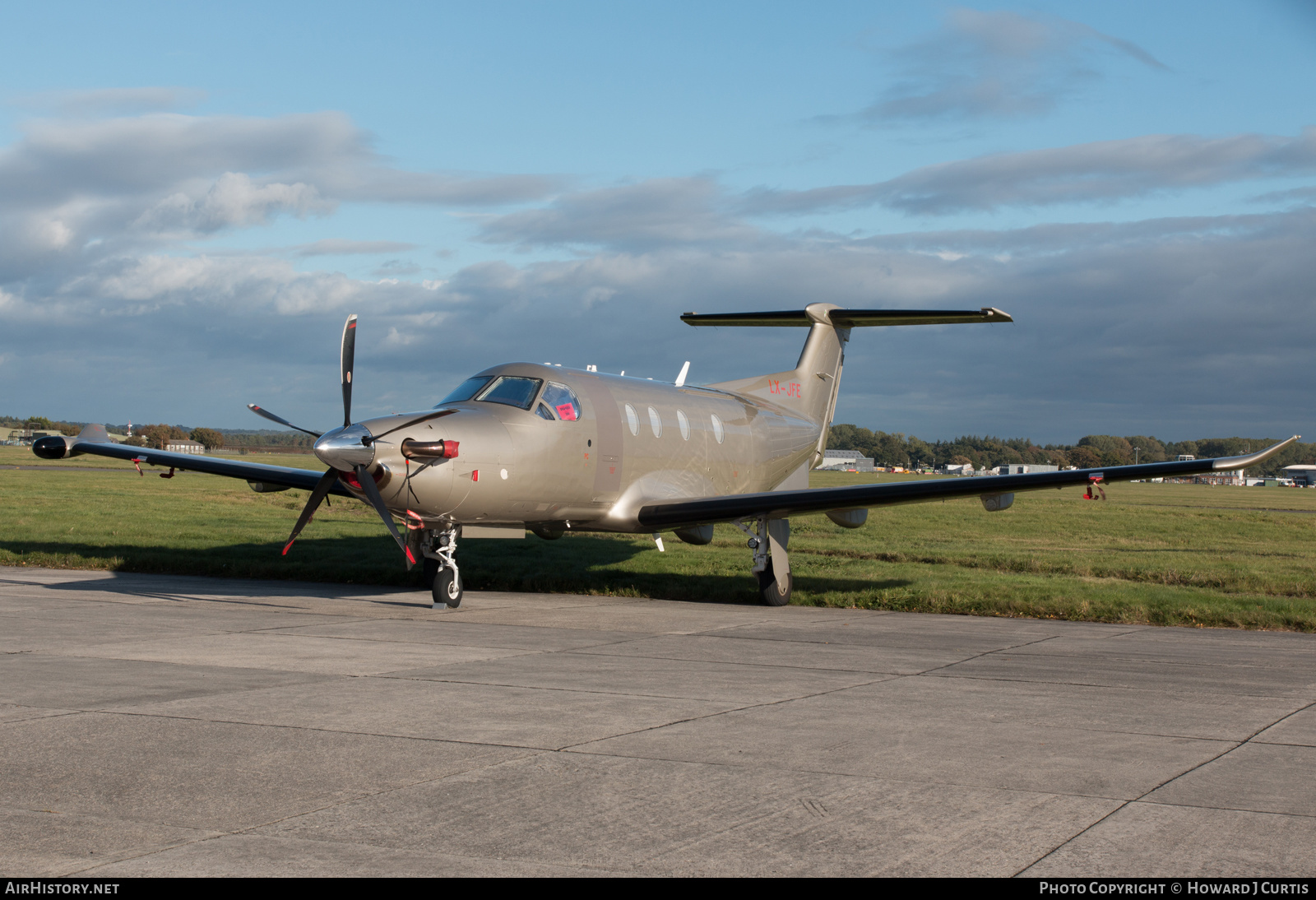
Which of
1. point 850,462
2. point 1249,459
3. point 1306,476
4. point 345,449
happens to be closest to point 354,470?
point 345,449

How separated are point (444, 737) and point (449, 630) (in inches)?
253

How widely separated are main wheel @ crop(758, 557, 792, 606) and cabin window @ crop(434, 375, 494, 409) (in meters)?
5.50

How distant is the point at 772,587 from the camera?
18328 mm

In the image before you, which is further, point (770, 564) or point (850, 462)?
point (850, 462)

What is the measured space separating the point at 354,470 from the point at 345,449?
1.16 feet

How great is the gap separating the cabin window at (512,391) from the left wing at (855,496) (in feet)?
9.97

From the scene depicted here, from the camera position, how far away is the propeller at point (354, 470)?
14445mm

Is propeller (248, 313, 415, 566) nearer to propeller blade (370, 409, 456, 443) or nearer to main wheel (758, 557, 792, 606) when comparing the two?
propeller blade (370, 409, 456, 443)

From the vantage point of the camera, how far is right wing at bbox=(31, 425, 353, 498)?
19531 mm

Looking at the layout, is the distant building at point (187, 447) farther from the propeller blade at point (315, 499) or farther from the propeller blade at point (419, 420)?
the propeller blade at point (419, 420)

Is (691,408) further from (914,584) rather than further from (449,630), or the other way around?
(449,630)

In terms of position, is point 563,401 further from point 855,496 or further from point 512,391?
point 855,496

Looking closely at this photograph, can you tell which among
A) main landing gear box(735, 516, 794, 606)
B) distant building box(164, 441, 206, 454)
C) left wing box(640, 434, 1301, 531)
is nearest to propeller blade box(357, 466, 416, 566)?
left wing box(640, 434, 1301, 531)

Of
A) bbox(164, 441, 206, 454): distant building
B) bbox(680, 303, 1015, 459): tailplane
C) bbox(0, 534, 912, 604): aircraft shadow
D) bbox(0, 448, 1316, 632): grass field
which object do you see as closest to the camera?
bbox(0, 448, 1316, 632): grass field
